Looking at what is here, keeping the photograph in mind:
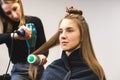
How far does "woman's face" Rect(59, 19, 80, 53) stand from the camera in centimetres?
140

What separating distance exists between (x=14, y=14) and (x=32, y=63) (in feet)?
1.10

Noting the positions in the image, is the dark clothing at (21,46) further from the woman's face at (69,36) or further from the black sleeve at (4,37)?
the woman's face at (69,36)

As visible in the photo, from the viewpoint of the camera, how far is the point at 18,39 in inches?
63.4

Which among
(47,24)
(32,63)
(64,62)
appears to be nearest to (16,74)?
(32,63)

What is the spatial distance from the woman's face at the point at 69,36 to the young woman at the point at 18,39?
0.20m

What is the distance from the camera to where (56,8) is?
2623mm

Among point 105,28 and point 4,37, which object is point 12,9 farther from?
point 105,28

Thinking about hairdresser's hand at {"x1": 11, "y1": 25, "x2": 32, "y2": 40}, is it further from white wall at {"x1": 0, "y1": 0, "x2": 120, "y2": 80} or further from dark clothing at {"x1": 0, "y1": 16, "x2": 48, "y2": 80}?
white wall at {"x1": 0, "y1": 0, "x2": 120, "y2": 80}

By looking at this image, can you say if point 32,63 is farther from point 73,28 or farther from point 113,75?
point 113,75

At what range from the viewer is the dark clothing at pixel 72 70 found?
4.62 feet

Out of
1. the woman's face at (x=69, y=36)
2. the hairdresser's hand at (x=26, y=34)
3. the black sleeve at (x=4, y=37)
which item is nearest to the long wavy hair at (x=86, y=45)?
the woman's face at (x=69, y=36)

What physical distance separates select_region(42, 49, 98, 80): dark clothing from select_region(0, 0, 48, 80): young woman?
12 centimetres

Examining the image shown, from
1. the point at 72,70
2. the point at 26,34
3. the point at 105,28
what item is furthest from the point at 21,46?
the point at 105,28

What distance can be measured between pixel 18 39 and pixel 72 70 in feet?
1.25
